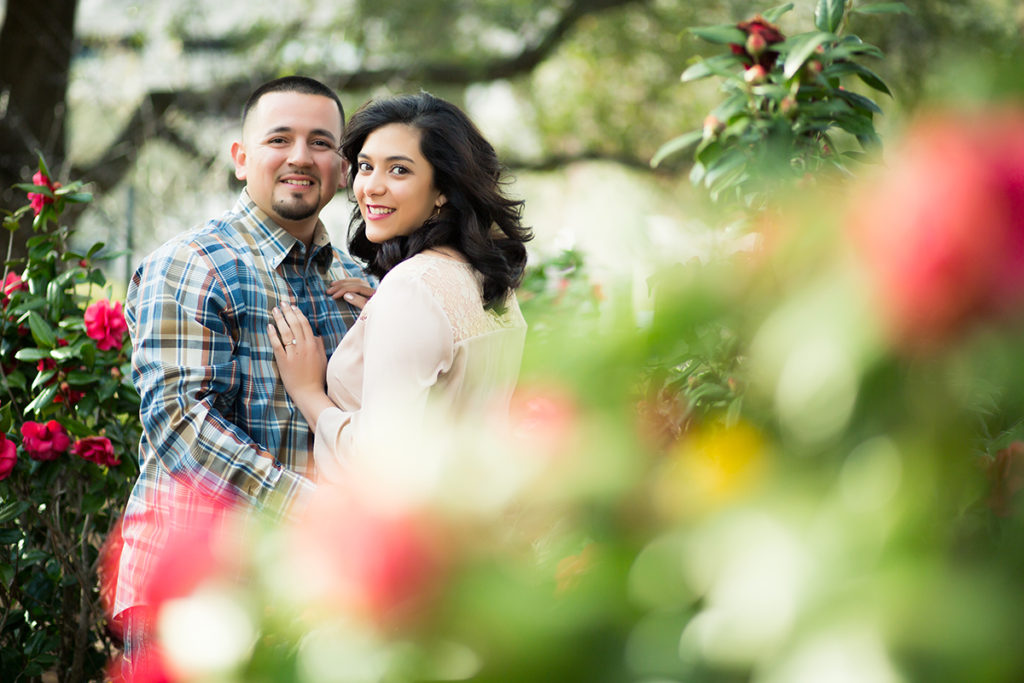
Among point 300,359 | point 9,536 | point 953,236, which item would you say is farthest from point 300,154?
point 953,236

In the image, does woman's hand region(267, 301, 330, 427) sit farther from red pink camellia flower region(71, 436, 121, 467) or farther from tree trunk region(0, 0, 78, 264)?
tree trunk region(0, 0, 78, 264)

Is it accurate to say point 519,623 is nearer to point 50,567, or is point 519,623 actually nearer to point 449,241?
point 449,241

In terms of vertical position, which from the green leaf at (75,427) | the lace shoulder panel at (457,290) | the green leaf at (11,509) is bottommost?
the green leaf at (11,509)

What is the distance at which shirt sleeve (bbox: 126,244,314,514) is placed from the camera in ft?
6.56

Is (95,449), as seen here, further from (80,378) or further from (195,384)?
(195,384)

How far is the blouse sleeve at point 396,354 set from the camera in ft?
5.94

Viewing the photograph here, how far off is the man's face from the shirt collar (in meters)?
0.02

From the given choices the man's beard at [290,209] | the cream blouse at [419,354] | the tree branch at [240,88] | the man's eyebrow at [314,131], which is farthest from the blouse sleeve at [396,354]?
the tree branch at [240,88]

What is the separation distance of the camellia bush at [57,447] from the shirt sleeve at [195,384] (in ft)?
1.38

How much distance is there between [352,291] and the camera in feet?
7.93

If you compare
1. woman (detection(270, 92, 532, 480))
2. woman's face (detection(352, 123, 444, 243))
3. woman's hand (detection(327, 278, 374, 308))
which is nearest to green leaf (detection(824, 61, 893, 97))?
woman (detection(270, 92, 532, 480))

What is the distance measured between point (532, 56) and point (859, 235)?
368 inches

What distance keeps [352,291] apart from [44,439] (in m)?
0.91

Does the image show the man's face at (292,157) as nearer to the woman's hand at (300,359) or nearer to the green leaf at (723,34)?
the woman's hand at (300,359)
